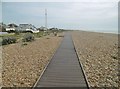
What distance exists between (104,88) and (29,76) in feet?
10.9

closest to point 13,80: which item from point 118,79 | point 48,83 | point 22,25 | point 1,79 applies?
point 1,79

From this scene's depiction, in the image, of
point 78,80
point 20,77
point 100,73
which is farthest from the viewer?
point 100,73

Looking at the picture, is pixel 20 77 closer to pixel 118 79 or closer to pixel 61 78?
pixel 61 78

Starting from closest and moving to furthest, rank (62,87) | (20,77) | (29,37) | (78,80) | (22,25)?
1. (62,87)
2. (78,80)
3. (20,77)
4. (29,37)
5. (22,25)

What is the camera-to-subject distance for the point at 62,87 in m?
8.13

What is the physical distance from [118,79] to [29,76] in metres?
3.73

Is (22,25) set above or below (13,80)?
above

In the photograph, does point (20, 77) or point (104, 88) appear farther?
point (20, 77)

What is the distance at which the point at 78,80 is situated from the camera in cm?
910

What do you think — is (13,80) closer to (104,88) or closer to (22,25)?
(104,88)

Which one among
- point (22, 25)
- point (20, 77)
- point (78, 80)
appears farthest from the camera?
point (22, 25)

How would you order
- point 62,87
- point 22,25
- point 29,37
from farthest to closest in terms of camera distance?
point 22,25, point 29,37, point 62,87

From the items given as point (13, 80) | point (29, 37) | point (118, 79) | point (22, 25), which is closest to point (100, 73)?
point (118, 79)

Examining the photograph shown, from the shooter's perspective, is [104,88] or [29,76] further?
[29,76]
